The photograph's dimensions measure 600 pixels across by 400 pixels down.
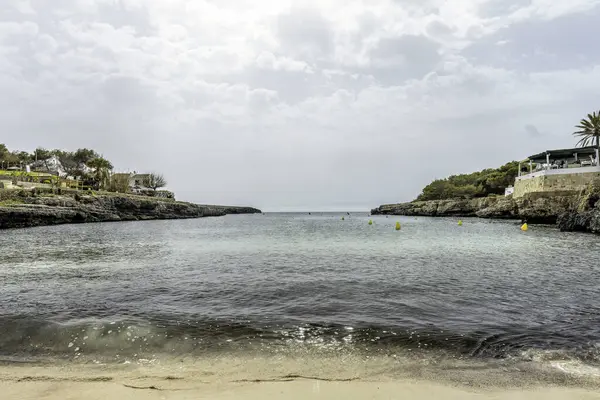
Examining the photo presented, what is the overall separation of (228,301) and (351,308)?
13.1ft

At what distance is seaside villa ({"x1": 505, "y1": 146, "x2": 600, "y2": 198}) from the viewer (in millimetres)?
60219

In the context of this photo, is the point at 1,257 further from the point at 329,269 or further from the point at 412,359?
the point at 412,359

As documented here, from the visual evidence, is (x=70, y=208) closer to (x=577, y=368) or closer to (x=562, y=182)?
(x=577, y=368)

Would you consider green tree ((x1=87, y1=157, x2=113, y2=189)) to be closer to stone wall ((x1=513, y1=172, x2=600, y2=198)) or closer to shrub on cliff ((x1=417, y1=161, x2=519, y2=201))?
stone wall ((x1=513, y1=172, x2=600, y2=198))

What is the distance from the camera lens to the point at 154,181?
472 feet

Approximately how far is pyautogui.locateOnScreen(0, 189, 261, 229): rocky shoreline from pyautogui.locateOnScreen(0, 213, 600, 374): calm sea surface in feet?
145

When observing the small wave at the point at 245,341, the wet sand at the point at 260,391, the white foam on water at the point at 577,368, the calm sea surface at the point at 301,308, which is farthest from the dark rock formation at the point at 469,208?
the wet sand at the point at 260,391

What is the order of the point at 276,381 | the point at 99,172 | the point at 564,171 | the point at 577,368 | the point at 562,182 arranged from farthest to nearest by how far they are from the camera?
the point at 99,172
the point at 564,171
the point at 562,182
the point at 577,368
the point at 276,381

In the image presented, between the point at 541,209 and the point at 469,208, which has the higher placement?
the point at 469,208

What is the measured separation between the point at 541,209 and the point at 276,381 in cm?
7069

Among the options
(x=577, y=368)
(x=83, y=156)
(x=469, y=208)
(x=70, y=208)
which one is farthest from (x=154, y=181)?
(x=577, y=368)

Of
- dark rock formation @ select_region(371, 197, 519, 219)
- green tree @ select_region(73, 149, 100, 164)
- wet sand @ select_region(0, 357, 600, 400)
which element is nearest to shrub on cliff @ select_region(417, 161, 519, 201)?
dark rock formation @ select_region(371, 197, 519, 219)

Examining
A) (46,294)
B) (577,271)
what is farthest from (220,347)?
(577,271)

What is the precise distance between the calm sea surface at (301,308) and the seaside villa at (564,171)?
52356 mm
